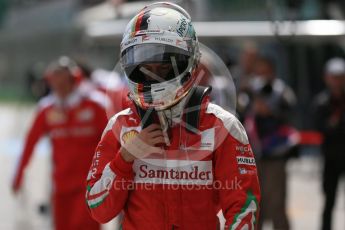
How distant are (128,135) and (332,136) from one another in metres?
5.94

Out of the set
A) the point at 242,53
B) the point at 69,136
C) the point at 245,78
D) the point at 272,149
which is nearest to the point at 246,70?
the point at 245,78

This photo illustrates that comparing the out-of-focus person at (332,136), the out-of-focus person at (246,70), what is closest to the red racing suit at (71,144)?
the out-of-focus person at (246,70)

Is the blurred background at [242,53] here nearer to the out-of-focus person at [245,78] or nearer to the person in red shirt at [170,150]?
the out-of-focus person at [245,78]

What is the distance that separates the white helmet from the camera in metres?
3.83

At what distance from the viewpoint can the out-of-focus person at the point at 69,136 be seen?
8.47m

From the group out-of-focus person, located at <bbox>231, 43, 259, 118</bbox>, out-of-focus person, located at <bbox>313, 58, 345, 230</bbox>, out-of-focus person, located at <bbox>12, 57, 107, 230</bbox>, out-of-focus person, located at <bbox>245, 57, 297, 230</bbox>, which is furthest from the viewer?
out-of-focus person, located at <bbox>313, 58, 345, 230</bbox>

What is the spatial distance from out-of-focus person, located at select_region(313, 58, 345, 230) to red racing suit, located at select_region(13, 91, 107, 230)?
2.52 metres

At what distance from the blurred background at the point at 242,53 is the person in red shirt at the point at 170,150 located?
246 cm

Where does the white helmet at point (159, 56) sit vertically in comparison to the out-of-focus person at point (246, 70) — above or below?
below

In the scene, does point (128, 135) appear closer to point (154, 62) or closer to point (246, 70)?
point (154, 62)

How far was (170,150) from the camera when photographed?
396 centimetres

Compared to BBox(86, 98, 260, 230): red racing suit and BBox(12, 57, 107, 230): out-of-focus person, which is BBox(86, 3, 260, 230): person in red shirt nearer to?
BBox(86, 98, 260, 230): red racing suit


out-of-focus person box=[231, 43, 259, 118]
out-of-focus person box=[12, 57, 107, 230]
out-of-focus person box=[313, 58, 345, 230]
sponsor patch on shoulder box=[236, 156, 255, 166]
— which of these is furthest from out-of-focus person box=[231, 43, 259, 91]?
sponsor patch on shoulder box=[236, 156, 255, 166]

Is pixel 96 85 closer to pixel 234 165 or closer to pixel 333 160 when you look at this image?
pixel 333 160
